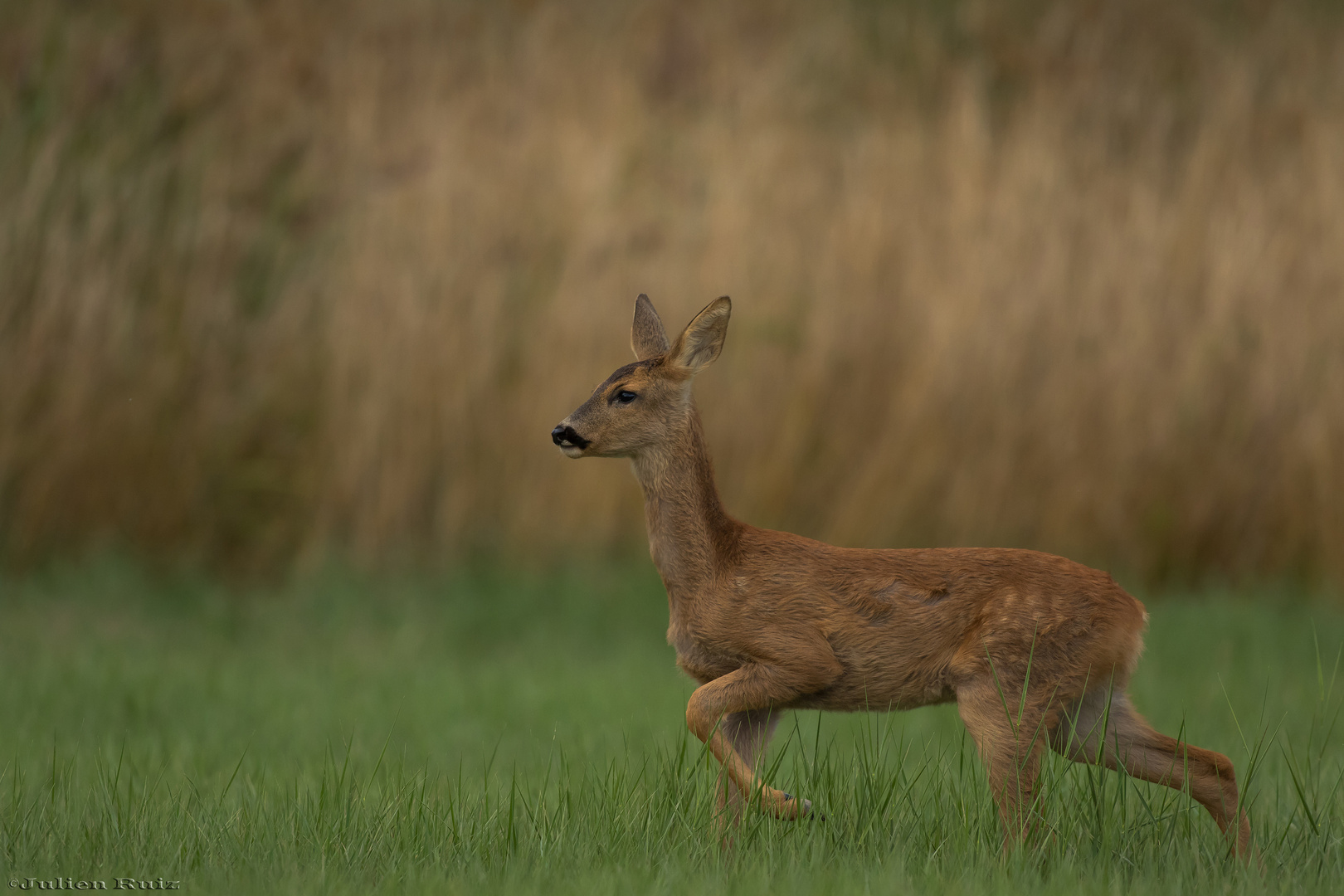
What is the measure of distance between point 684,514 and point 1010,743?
1.05 metres

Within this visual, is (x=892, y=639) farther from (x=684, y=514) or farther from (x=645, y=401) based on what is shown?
(x=645, y=401)

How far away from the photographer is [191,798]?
4027 mm

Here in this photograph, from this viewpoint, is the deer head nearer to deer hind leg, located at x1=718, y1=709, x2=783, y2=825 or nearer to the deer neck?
the deer neck

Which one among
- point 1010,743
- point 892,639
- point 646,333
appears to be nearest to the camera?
point 1010,743

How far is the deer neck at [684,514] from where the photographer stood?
3.94 m

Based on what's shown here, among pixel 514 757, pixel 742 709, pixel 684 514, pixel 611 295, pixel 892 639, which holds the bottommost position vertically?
pixel 514 757

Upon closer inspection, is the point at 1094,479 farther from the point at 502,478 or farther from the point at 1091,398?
the point at 502,478

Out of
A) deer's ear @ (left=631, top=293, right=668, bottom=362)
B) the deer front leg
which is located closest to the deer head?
deer's ear @ (left=631, top=293, right=668, bottom=362)

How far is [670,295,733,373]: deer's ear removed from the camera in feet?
13.3

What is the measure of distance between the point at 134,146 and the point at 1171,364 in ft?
20.6

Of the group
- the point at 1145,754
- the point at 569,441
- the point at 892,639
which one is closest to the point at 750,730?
the point at 892,639

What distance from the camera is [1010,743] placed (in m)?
3.61

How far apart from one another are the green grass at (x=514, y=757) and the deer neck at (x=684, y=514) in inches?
18.4

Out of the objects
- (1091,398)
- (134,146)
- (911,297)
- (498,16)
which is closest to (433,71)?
(498,16)
